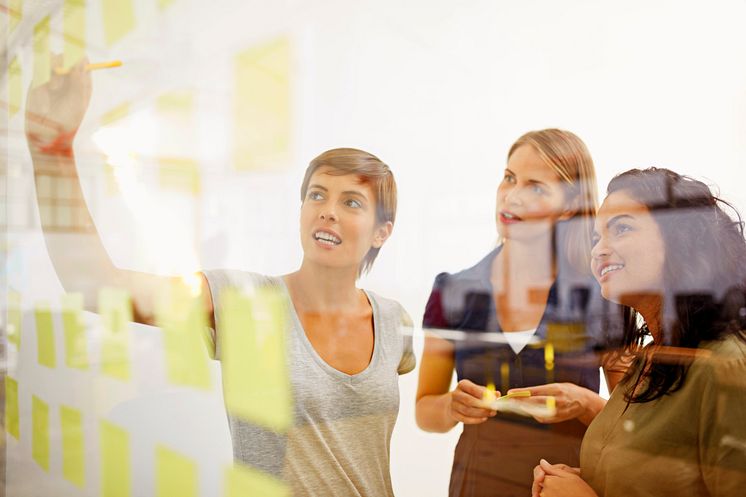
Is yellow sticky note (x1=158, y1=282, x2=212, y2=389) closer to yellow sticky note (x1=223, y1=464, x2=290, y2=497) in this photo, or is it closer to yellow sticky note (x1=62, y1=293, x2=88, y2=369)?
yellow sticky note (x1=223, y1=464, x2=290, y2=497)

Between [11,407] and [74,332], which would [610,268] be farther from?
[11,407]

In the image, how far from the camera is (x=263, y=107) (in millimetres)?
1597

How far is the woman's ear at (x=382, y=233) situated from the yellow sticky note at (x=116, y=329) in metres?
Result: 0.95

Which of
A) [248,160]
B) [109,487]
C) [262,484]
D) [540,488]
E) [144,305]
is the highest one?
[248,160]

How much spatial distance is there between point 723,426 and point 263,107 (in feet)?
4.32

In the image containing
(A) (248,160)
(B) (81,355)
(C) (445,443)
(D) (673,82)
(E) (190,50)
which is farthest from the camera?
(B) (81,355)

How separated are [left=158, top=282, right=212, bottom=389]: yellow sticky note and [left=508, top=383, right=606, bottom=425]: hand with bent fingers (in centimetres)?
98

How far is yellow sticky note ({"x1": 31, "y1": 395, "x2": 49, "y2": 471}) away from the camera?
2.17 m

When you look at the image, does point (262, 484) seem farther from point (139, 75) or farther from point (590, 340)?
point (139, 75)

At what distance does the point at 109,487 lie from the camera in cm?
194

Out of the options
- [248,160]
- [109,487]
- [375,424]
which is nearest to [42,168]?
[248,160]

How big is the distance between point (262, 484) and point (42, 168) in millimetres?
1452

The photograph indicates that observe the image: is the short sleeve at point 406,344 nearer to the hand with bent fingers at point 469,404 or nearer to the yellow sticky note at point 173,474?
the hand with bent fingers at point 469,404

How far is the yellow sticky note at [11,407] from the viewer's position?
2.29 metres
